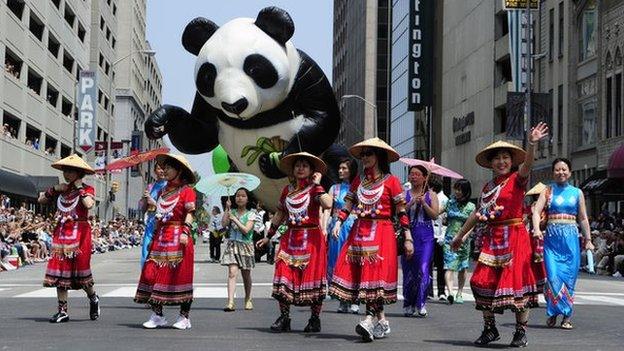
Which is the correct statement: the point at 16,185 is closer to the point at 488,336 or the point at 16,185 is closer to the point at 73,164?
the point at 73,164

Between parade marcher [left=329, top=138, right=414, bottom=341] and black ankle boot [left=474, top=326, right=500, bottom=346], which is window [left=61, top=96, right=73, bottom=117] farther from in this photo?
black ankle boot [left=474, top=326, right=500, bottom=346]

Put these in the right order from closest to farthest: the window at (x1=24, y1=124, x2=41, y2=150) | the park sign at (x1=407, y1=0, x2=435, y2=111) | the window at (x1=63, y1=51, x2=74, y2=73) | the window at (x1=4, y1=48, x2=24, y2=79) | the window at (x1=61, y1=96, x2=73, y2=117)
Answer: the window at (x1=4, y1=48, x2=24, y2=79) → the window at (x1=24, y1=124, x2=41, y2=150) → the window at (x1=63, y1=51, x2=74, y2=73) → the window at (x1=61, y1=96, x2=73, y2=117) → the park sign at (x1=407, y1=0, x2=435, y2=111)

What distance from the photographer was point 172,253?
11180mm

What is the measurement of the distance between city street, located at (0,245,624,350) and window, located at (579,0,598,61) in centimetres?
2545

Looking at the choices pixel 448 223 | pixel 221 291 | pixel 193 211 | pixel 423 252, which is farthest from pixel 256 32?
pixel 193 211

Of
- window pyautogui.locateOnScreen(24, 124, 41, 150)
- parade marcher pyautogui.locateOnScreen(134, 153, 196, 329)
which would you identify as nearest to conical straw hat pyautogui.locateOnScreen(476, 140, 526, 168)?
parade marcher pyautogui.locateOnScreen(134, 153, 196, 329)

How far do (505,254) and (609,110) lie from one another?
99.7 feet

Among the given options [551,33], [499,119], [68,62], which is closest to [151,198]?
[551,33]

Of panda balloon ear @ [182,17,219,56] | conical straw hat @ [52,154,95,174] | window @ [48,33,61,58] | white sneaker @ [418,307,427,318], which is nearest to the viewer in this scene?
conical straw hat @ [52,154,95,174]

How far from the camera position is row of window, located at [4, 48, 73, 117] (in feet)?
151

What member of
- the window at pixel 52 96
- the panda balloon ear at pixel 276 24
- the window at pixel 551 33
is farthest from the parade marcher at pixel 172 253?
the window at pixel 52 96

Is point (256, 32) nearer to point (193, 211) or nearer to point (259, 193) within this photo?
point (259, 193)

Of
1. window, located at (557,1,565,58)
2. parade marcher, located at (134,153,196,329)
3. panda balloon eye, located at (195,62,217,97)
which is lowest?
parade marcher, located at (134,153,196,329)

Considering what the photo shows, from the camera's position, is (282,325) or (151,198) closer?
(282,325)
